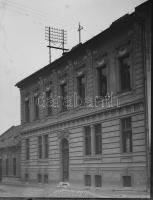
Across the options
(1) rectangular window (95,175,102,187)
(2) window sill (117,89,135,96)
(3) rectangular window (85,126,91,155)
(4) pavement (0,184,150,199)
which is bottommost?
(4) pavement (0,184,150,199)

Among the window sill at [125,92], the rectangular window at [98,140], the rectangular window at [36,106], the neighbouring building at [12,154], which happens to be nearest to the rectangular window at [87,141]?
the rectangular window at [98,140]

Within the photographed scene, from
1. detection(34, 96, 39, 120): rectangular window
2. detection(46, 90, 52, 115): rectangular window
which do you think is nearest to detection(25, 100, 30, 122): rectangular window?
detection(34, 96, 39, 120): rectangular window

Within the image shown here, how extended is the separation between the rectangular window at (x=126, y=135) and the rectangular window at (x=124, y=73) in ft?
3.34

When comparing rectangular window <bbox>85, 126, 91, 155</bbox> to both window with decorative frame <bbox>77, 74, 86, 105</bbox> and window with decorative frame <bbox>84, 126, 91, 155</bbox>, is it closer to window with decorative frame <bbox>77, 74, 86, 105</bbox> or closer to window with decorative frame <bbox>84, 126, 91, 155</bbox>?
window with decorative frame <bbox>84, 126, 91, 155</bbox>

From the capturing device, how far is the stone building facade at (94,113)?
1274 centimetres

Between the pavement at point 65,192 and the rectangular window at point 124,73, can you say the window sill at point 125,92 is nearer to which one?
the rectangular window at point 124,73

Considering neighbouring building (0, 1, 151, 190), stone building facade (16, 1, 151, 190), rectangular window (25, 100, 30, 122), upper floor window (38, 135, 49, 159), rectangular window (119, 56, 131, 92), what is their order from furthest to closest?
1. rectangular window (25, 100, 30, 122)
2. upper floor window (38, 135, 49, 159)
3. rectangular window (119, 56, 131, 92)
4. stone building facade (16, 1, 151, 190)
5. neighbouring building (0, 1, 151, 190)

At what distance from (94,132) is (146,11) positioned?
16.0 ft

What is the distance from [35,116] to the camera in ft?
54.3

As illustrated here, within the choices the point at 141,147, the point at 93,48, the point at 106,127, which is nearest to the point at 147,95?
the point at 141,147

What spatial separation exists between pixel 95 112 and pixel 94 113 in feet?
0.32

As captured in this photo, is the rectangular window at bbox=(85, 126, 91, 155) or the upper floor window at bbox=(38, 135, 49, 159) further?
the upper floor window at bbox=(38, 135, 49, 159)

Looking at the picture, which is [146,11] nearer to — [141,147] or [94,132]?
[141,147]

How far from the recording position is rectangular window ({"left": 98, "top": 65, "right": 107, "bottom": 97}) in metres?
14.5
